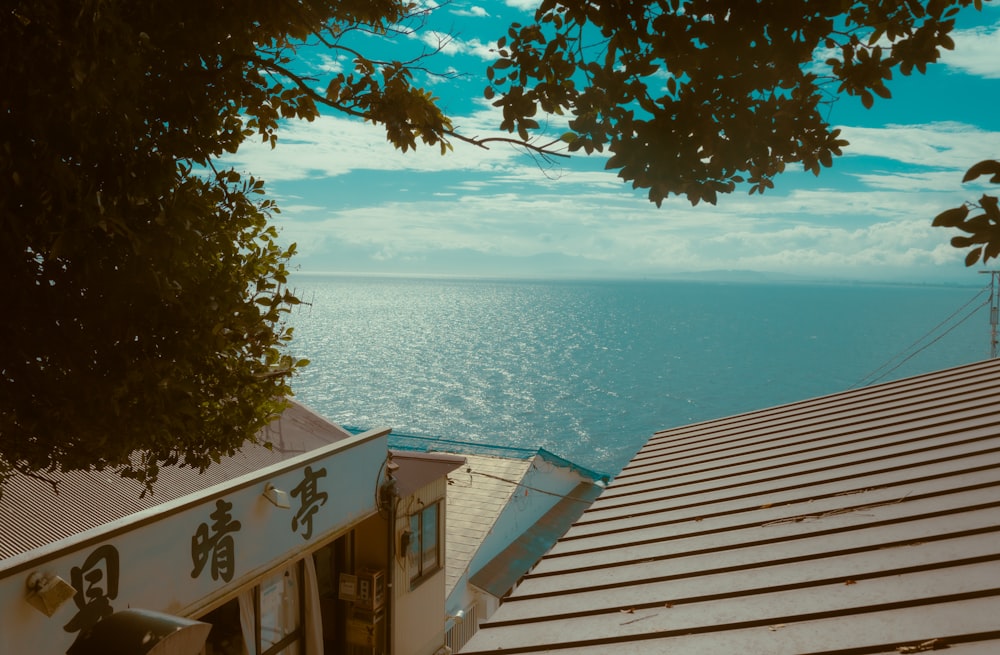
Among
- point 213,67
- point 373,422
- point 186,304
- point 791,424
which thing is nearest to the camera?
point 186,304

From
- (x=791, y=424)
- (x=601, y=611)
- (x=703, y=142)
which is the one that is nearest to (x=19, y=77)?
(x=703, y=142)

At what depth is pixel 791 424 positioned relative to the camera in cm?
910

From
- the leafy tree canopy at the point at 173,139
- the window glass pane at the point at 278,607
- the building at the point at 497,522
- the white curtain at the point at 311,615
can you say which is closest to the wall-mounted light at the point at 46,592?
the leafy tree canopy at the point at 173,139

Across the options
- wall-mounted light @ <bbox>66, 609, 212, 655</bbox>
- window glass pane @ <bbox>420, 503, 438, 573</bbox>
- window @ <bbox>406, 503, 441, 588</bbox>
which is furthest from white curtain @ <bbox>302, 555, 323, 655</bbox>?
wall-mounted light @ <bbox>66, 609, 212, 655</bbox>

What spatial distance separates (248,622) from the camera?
411 inches

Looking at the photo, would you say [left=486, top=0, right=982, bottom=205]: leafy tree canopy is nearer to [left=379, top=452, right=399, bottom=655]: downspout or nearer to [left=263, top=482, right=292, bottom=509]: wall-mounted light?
[left=263, top=482, right=292, bottom=509]: wall-mounted light

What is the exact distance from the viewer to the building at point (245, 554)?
6.53m

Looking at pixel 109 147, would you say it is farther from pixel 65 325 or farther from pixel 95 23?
pixel 65 325

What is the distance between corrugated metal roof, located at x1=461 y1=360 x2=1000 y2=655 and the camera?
357 centimetres

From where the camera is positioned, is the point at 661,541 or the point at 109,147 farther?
the point at 661,541

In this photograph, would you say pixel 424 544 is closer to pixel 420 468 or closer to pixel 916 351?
pixel 420 468

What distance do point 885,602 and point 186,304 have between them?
4.60 meters

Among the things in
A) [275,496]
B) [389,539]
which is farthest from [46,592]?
[389,539]

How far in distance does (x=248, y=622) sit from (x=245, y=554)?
161 centimetres
